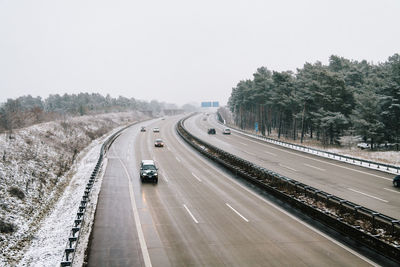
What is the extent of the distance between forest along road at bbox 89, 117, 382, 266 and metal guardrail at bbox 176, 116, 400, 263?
1.01m

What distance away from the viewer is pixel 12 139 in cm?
3566

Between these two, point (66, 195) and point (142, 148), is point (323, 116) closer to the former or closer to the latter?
point (142, 148)

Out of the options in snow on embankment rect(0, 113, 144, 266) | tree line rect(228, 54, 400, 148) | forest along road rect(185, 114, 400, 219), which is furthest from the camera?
tree line rect(228, 54, 400, 148)

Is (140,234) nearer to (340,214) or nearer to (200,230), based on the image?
(200,230)

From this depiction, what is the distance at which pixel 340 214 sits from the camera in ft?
53.0

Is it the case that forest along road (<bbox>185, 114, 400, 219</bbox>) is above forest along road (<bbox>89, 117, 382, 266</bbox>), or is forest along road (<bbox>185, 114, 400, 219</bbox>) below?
below

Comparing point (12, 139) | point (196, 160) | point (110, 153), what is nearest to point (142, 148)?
point (110, 153)

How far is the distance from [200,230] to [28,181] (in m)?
19.1

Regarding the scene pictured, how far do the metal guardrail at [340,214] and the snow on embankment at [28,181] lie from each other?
15.3 metres

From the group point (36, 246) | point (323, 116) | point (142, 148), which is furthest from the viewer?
point (323, 116)

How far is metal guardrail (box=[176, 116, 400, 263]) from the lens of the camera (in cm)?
1273

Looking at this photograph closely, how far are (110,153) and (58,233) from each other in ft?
88.0

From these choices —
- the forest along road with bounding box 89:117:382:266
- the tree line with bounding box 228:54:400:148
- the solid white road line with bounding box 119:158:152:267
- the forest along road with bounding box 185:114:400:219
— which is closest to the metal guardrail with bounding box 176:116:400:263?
the forest along road with bounding box 89:117:382:266

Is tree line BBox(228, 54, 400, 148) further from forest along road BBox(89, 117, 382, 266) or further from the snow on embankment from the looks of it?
the snow on embankment
